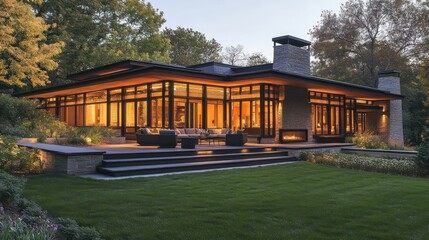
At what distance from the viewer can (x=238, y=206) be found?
19.3 ft

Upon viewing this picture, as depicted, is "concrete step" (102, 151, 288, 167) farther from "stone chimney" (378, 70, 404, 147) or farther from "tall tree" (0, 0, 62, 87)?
"stone chimney" (378, 70, 404, 147)

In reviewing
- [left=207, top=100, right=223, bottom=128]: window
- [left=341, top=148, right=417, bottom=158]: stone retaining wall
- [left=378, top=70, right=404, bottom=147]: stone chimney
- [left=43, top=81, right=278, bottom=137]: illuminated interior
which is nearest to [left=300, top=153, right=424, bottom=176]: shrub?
[left=341, top=148, right=417, bottom=158]: stone retaining wall

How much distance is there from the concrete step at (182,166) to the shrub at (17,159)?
1.69 metres

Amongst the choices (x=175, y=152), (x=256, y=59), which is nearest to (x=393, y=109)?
(x=175, y=152)

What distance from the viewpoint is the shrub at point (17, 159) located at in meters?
8.57

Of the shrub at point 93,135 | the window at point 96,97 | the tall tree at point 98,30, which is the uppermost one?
the tall tree at point 98,30

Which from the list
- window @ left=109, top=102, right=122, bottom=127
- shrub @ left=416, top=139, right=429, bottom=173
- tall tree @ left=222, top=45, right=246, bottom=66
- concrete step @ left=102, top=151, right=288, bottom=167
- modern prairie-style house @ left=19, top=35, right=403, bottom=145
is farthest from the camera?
tall tree @ left=222, top=45, right=246, bottom=66

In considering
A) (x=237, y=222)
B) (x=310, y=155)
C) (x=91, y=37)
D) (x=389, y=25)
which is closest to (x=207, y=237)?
(x=237, y=222)

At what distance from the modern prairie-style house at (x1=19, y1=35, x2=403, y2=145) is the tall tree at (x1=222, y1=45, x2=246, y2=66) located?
93.4 ft

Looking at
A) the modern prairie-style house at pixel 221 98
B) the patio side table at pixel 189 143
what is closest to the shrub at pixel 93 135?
the modern prairie-style house at pixel 221 98

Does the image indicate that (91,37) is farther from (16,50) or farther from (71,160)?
(71,160)

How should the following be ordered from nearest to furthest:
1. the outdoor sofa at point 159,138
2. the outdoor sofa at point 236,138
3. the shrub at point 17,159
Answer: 1. the shrub at point 17,159
2. the outdoor sofa at point 159,138
3. the outdoor sofa at point 236,138

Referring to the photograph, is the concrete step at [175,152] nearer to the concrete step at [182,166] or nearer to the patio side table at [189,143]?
the concrete step at [182,166]

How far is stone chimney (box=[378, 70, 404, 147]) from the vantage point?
2761 cm
